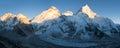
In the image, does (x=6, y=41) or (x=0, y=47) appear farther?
(x=6, y=41)

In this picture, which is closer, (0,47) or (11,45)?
(0,47)
